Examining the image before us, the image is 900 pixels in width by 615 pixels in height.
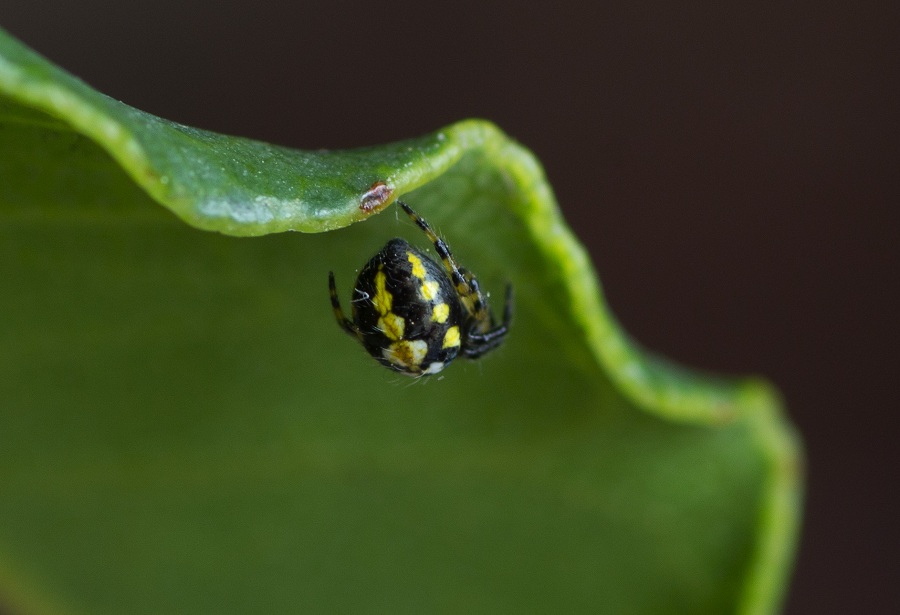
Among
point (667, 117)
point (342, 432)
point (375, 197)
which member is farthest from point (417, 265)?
point (667, 117)

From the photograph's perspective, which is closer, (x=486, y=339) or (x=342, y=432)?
(x=342, y=432)

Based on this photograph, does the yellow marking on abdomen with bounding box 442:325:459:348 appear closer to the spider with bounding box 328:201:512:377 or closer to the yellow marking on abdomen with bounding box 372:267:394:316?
the spider with bounding box 328:201:512:377

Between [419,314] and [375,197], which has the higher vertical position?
[419,314]

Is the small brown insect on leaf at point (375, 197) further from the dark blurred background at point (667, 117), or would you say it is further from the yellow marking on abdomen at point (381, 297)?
the dark blurred background at point (667, 117)

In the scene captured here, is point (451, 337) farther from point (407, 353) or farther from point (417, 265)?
point (417, 265)

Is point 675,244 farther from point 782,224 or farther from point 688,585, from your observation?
point 688,585

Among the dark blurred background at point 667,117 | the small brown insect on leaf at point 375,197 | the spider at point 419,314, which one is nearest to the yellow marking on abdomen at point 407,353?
the spider at point 419,314
